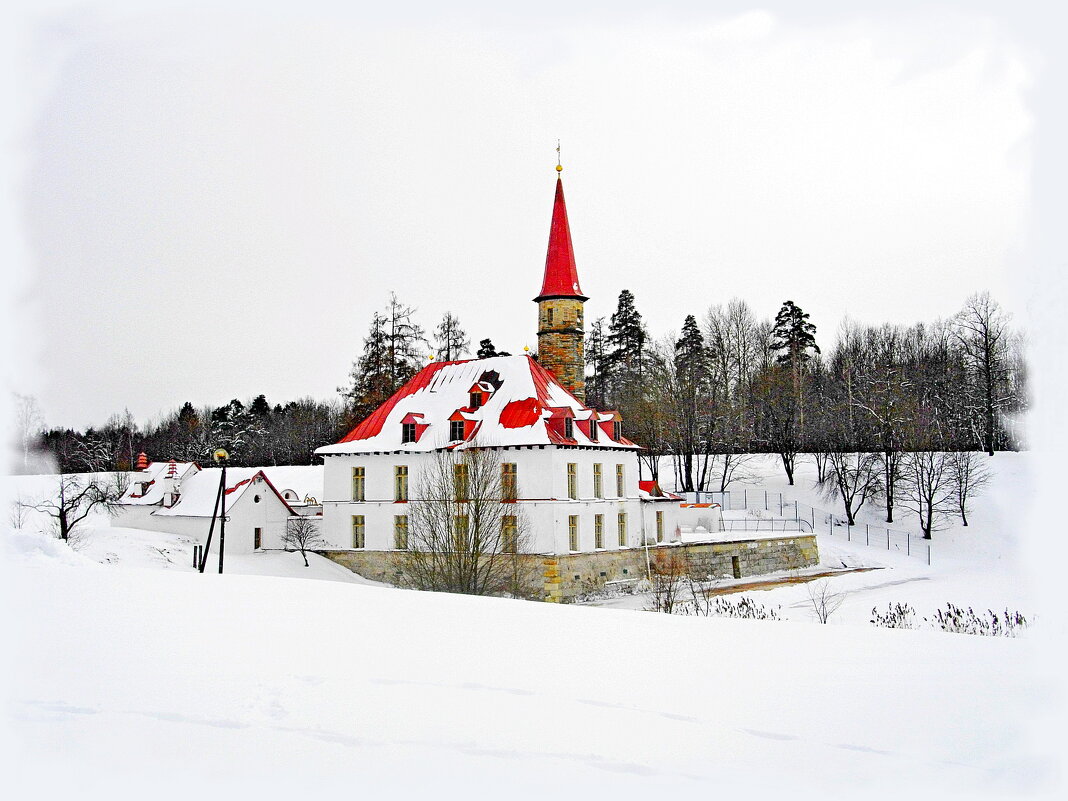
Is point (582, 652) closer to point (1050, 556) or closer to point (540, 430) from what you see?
point (1050, 556)

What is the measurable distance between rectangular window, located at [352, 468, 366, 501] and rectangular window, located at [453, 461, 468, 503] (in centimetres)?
745

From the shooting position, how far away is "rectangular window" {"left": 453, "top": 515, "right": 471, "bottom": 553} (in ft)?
94.2

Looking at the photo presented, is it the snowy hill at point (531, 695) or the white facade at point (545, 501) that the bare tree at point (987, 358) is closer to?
the white facade at point (545, 501)

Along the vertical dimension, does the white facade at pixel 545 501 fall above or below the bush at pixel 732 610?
above

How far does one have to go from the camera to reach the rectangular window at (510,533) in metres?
31.4

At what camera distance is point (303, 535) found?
37.5 m

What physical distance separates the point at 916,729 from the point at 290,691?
231 inches

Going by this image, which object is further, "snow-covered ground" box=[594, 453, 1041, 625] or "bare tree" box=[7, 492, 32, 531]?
"bare tree" box=[7, 492, 32, 531]

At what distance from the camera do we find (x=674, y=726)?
7750 mm

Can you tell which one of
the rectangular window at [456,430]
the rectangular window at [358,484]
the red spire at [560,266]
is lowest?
the rectangular window at [358,484]

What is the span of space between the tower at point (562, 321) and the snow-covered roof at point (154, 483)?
56.6 feet

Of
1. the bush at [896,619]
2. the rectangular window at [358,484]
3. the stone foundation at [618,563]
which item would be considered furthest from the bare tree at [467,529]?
the bush at [896,619]

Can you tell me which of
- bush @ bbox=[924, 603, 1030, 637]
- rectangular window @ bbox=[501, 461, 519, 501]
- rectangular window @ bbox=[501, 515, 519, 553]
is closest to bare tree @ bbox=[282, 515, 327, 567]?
rectangular window @ bbox=[501, 461, 519, 501]

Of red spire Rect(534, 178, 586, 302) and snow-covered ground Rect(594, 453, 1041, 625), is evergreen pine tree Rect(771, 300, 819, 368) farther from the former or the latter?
red spire Rect(534, 178, 586, 302)
